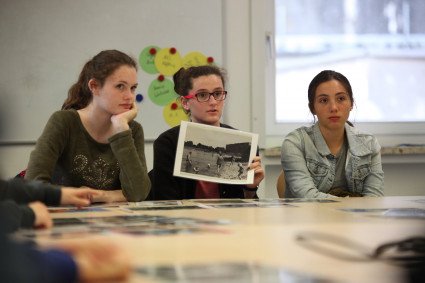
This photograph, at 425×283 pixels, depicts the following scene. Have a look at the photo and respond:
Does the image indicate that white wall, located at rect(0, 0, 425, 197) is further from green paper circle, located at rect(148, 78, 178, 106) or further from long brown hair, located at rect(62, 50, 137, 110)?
long brown hair, located at rect(62, 50, 137, 110)

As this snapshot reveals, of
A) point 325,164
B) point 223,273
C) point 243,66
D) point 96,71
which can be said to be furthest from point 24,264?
point 243,66

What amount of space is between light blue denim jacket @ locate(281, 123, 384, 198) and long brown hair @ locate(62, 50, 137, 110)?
28.8 inches

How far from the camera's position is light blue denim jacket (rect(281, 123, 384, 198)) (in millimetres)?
2535

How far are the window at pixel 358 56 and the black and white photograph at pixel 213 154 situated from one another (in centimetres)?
147

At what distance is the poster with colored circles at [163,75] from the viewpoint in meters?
3.43

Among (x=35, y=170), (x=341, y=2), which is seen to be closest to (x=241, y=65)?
(x=341, y=2)

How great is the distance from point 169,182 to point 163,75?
1.16 metres

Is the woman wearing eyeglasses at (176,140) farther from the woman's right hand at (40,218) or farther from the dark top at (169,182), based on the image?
the woman's right hand at (40,218)

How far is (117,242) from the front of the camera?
0.91 metres

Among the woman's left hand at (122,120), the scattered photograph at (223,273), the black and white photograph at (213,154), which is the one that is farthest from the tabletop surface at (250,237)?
the woman's left hand at (122,120)

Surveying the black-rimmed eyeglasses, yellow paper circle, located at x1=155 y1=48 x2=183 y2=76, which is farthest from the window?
the black-rimmed eyeglasses

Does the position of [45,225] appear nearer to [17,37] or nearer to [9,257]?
[9,257]

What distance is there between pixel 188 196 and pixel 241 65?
136 cm

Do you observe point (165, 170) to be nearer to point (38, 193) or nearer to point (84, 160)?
point (84, 160)
